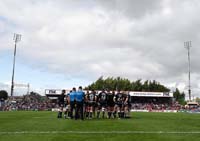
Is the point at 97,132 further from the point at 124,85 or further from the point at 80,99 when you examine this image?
the point at 124,85

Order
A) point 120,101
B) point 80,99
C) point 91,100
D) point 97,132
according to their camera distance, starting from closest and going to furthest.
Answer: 1. point 97,132
2. point 80,99
3. point 91,100
4. point 120,101

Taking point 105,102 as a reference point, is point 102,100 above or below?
above

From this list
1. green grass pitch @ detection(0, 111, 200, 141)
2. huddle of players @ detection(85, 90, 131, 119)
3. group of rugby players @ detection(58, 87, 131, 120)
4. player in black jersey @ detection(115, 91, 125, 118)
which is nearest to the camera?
green grass pitch @ detection(0, 111, 200, 141)

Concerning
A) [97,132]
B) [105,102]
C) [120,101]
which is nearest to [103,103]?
[105,102]

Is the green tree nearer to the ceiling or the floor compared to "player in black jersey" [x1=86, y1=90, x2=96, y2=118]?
nearer to the ceiling

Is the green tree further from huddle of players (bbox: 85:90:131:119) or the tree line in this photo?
huddle of players (bbox: 85:90:131:119)

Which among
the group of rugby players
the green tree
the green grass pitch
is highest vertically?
the green tree

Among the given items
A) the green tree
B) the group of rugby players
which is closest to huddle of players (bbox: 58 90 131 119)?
the group of rugby players

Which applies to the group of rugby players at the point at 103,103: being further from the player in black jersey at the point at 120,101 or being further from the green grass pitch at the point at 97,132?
the green grass pitch at the point at 97,132

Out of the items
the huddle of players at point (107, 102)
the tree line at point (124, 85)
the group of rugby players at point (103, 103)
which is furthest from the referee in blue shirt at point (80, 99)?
the tree line at point (124, 85)

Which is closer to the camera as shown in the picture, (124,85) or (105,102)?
(105,102)

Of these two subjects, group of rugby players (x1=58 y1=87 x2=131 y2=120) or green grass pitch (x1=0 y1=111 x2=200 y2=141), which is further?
group of rugby players (x1=58 y1=87 x2=131 y2=120)

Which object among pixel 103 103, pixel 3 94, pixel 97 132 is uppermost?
pixel 3 94

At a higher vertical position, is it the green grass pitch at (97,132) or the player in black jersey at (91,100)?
the player in black jersey at (91,100)
